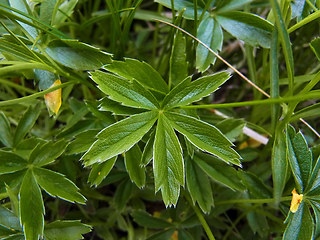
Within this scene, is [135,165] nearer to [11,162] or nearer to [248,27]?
[11,162]

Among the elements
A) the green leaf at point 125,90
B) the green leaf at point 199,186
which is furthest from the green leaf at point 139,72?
the green leaf at point 199,186

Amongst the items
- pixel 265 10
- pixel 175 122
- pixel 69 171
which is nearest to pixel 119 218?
pixel 69 171

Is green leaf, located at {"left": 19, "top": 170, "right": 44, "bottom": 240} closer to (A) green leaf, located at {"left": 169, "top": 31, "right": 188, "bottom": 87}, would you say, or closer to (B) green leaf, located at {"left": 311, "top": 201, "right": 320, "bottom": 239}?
(A) green leaf, located at {"left": 169, "top": 31, "right": 188, "bottom": 87}

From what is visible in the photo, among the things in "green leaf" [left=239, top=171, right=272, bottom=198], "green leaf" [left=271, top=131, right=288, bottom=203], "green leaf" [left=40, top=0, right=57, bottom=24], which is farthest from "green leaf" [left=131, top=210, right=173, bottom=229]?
"green leaf" [left=40, top=0, right=57, bottom=24]

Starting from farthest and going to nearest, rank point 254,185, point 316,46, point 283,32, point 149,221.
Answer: point 149,221 < point 254,185 < point 316,46 < point 283,32

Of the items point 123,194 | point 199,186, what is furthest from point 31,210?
point 199,186
